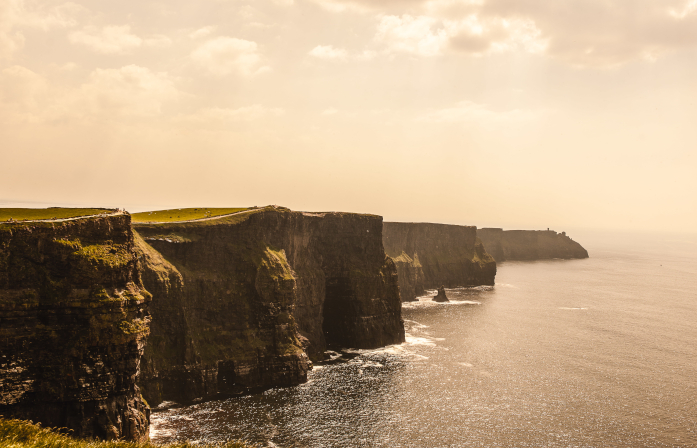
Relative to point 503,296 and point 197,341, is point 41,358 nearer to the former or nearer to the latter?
point 197,341

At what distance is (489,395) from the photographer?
62.2 meters

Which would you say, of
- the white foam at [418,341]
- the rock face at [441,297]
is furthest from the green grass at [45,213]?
the rock face at [441,297]

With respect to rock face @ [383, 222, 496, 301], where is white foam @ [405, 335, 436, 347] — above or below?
below

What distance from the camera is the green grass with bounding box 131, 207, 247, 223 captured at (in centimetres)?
6771

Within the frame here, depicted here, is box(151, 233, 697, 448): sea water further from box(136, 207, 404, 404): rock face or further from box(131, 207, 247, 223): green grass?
box(131, 207, 247, 223): green grass

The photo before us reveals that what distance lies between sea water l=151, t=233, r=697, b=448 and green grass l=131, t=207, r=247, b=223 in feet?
86.4

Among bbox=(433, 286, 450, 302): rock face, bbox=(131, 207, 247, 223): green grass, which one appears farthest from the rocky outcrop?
bbox=(131, 207, 247, 223): green grass

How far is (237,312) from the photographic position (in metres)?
63.2

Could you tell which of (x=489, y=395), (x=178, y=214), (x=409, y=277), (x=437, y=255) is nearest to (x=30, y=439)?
(x=178, y=214)

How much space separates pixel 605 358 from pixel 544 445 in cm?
3826

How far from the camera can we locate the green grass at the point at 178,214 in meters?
67.7

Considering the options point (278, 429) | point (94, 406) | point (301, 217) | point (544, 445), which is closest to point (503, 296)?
point (301, 217)

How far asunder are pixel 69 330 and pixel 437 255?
463 feet

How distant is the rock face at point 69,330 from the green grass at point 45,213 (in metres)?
4.42
